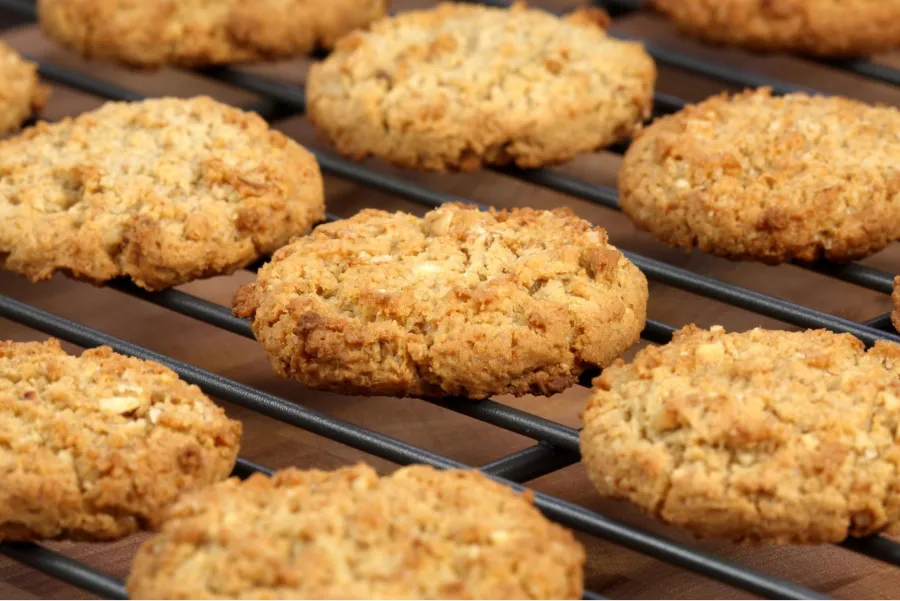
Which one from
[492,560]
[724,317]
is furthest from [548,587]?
[724,317]

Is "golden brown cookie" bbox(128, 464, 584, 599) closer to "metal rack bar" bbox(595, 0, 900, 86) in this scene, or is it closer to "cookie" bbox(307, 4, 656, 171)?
"cookie" bbox(307, 4, 656, 171)

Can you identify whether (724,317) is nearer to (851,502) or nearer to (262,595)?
(851,502)

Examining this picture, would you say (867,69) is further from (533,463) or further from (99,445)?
(99,445)

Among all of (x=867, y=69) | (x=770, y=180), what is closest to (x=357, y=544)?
(x=770, y=180)

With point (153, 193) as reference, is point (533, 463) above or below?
below

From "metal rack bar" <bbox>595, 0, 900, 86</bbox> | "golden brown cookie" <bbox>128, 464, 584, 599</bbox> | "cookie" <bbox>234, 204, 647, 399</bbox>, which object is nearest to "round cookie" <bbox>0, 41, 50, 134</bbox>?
"cookie" <bbox>234, 204, 647, 399</bbox>

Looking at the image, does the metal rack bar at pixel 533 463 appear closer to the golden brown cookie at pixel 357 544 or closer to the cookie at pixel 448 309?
the cookie at pixel 448 309
